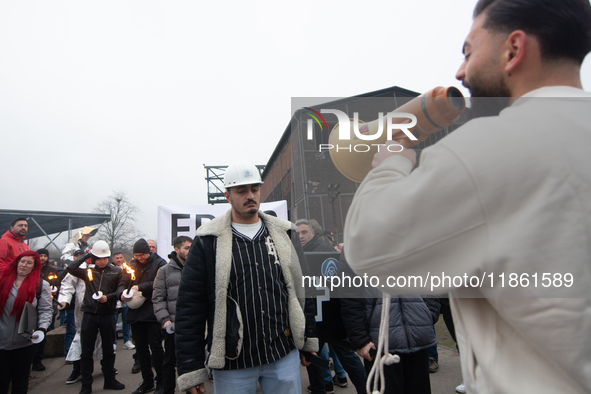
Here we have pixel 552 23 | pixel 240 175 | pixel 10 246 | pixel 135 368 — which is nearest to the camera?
pixel 552 23

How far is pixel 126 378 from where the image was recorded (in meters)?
5.79

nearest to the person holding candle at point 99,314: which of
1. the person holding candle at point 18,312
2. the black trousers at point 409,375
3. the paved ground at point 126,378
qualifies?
the paved ground at point 126,378

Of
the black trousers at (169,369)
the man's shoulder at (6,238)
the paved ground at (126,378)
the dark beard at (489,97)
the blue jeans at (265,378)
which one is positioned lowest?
the paved ground at (126,378)

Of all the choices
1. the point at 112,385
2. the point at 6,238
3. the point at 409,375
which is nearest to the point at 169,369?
the point at 112,385

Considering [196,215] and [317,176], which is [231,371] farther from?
[196,215]

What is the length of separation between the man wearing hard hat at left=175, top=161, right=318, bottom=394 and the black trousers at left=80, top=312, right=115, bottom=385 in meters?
3.80

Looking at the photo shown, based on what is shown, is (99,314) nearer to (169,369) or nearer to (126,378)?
(126,378)

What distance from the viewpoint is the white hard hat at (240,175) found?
8.78ft

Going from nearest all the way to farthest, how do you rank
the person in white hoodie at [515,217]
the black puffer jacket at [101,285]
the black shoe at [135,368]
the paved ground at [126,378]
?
the person in white hoodie at [515,217] < the paved ground at [126,378] < the black puffer jacket at [101,285] < the black shoe at [135,368]

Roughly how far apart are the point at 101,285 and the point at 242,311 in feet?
13.7

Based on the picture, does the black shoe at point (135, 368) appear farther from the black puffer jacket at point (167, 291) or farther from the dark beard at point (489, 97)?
the dark beard at point (489, 97)

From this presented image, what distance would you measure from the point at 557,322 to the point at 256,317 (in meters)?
1.93

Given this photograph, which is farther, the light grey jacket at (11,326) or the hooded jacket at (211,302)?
the light grey jacket at (11,326)

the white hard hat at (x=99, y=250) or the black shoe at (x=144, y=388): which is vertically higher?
the white hard hat at (x=99, y=250)
